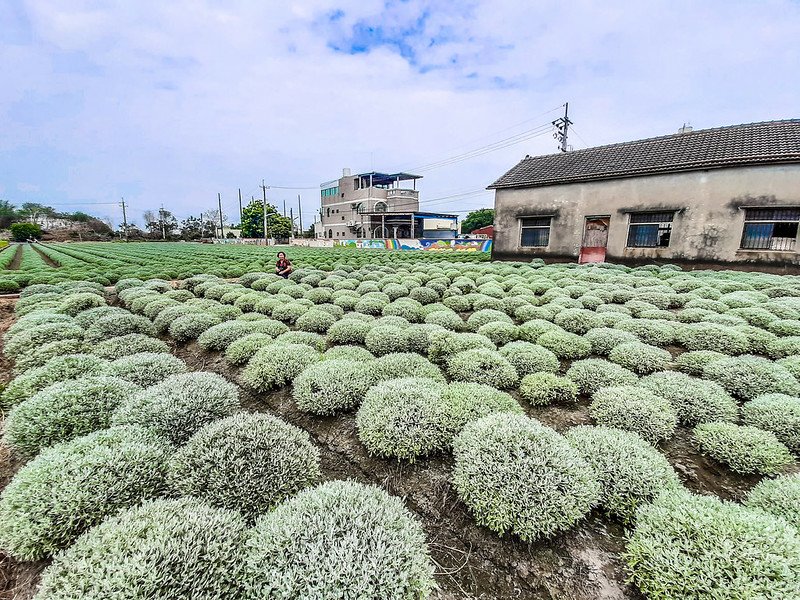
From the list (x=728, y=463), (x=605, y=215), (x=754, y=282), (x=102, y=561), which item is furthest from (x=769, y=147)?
(x=102, y=561)

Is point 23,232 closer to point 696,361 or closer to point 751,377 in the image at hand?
point 696,361

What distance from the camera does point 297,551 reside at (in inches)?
75.5

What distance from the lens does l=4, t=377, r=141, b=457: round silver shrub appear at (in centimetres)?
313

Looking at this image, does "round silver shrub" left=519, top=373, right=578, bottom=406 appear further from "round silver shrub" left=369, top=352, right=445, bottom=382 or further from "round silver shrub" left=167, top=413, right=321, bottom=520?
"round silver shrub" left=167, top=413, right=321, bottom=520

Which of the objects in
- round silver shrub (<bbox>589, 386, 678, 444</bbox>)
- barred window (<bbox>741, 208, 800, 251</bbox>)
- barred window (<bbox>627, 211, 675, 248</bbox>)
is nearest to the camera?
round silver shrub (<bbox>589, 386, 678, 444</bbox>)

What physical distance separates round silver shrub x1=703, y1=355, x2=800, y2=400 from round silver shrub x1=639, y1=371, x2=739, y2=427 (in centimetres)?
45

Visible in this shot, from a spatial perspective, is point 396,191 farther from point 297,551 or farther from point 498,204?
point 297,551

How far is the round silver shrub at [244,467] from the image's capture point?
251 centimetres

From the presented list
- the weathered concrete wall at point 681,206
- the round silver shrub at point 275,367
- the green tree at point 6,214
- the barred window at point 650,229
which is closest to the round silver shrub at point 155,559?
the round silver shrub at point 275,367

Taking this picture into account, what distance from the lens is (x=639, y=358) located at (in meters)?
4.94

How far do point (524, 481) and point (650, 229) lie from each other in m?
17.6

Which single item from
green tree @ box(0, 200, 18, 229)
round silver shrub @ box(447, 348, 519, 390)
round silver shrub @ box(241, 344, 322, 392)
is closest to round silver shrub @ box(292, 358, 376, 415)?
round silver shrub @ box(241, 344, 322, 392)

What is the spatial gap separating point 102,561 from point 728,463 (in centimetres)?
489

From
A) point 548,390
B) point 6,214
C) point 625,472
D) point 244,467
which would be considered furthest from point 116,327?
point 6,214
